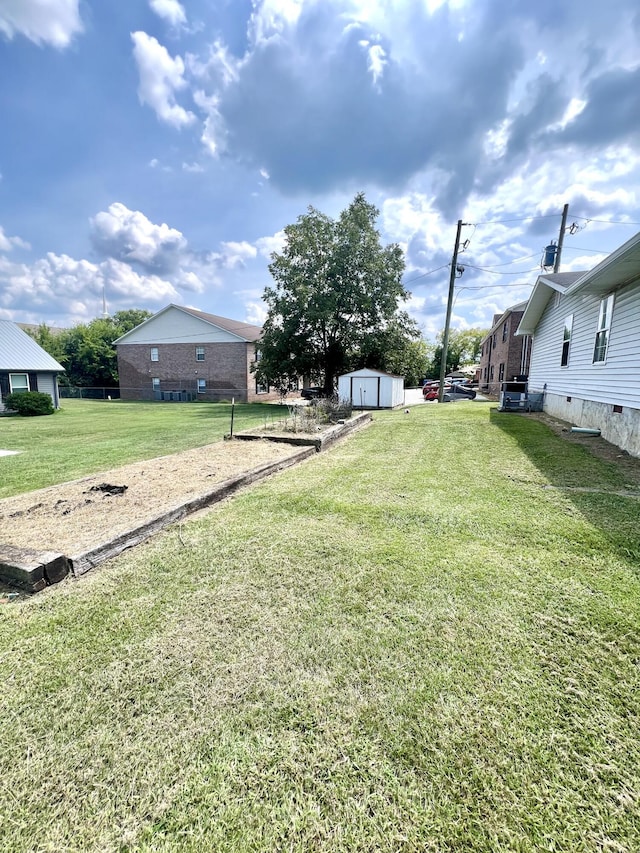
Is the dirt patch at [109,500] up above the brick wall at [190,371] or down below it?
below

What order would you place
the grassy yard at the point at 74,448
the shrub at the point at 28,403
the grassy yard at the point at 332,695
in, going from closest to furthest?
the grassy yard at the point at 332,695 < the grassy yard at the point at 74,448 < the shrub at the point at 28,403

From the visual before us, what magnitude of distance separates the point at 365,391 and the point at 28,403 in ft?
53.3

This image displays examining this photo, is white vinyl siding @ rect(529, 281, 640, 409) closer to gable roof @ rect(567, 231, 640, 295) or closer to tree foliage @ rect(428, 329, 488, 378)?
gable roof @ rect(567, 231, 640, 295)

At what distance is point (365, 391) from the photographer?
18891mm

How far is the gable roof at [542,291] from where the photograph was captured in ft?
34.4

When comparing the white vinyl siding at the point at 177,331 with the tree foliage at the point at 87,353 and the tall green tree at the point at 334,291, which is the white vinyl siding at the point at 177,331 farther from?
the tall green tree at the point at 334,291

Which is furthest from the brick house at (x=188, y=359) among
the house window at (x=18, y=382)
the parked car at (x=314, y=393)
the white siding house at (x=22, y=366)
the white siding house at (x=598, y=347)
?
the white siding house at (x=598, y=347)

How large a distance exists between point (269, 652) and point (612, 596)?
7.73 ft

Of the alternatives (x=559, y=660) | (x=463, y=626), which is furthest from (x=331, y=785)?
(x=559, y=660)

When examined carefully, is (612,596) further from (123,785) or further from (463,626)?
(123,785)

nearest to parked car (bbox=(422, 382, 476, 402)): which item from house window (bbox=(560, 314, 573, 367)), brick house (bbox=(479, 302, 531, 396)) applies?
brick house (bbox=(479, 302, 531, 396))

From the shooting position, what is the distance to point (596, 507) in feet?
13.6

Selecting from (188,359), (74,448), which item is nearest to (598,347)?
(74,448)

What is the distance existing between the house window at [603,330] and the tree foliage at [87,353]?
1464 inches
